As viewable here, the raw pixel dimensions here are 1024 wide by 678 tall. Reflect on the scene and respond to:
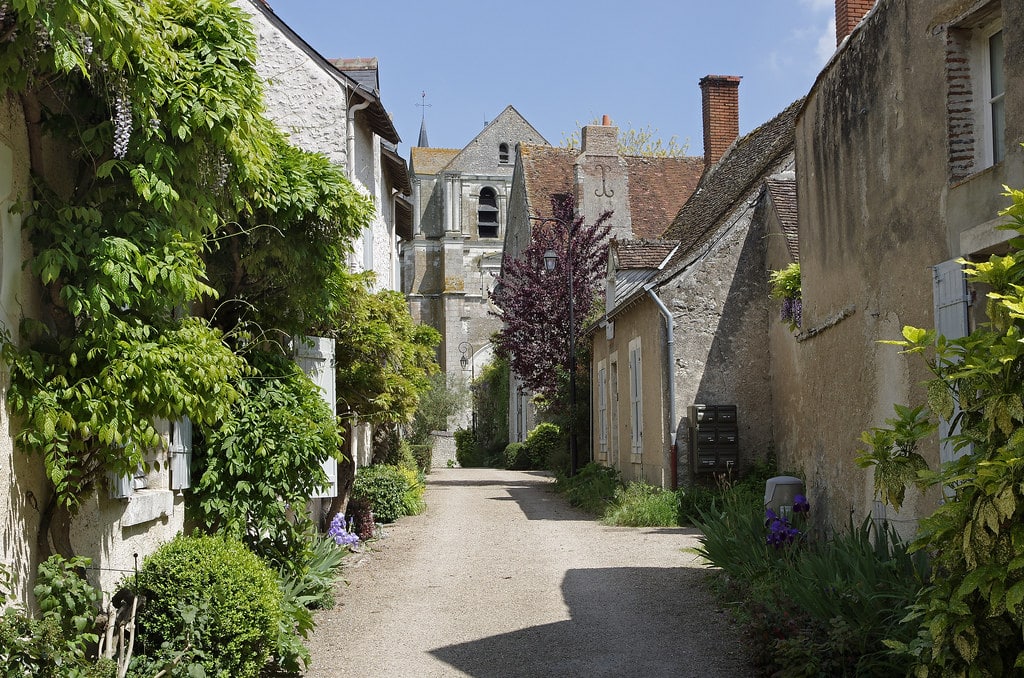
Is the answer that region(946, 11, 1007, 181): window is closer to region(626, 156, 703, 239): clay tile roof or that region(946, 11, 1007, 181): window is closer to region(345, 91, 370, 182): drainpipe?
region(345, 91, 370, 182): drainpipe

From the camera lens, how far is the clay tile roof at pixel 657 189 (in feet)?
90.5

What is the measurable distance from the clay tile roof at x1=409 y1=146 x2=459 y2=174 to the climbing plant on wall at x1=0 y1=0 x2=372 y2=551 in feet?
172

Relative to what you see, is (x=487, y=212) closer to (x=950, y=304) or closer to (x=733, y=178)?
(x=733, y=178)

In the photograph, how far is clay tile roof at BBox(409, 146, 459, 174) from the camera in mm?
57800

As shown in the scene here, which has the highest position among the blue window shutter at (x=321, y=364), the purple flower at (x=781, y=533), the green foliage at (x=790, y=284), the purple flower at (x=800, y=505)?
the green foliage at (x=790, y=284)

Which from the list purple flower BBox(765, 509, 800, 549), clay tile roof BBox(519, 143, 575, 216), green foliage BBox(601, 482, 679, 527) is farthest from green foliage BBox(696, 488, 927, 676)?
clay tile roof BBox(519, 143, 575, 216)

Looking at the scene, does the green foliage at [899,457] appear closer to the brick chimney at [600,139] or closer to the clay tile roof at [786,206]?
the clay tile roof at [786,206]

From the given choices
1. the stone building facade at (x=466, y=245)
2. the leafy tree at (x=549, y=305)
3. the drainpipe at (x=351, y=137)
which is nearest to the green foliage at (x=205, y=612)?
the drainpipe at (x=351, y=137)

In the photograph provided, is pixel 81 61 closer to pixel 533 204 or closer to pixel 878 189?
pixel 878 189

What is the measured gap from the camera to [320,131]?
1209 centimetres

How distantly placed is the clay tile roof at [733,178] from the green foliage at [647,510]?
3.60 m

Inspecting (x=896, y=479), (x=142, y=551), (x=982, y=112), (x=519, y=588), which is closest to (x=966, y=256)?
(x=982, y=112)

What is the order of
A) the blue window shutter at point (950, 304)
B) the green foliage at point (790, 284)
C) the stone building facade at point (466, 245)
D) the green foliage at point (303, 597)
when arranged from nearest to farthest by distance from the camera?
the green foliage at point (303, 597) < the blue window shutter at point (950, 304) < the green foliage at point (790, 284) < the stone building facade at point (466, 245)

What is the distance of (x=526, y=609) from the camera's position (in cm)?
857
